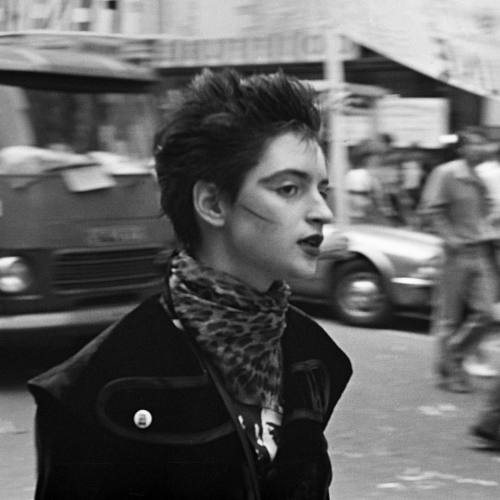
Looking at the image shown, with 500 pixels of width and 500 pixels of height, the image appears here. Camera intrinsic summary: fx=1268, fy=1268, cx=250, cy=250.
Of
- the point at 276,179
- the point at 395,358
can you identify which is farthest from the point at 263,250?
the point at 395,358

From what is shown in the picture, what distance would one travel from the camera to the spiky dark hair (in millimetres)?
1918

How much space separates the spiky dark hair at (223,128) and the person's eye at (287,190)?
58mm

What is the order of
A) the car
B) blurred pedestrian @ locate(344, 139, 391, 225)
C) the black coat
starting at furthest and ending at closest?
blurred pedestrian @ locate(344, 139, 391, 225)
the car
the black coat

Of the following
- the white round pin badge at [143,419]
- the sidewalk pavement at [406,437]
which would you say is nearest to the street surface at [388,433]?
the sidewalk pavement at [406,437]

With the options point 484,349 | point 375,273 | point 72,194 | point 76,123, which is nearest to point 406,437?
point 484,349

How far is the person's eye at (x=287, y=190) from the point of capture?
6.35ft

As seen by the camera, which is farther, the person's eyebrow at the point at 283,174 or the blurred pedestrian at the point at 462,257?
the blurred pedestrian at the point at 462,257

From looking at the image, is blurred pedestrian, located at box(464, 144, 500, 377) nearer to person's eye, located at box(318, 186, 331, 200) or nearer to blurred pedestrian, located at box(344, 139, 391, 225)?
blurred pedestrian, located at box(344, 139, 391, 225)

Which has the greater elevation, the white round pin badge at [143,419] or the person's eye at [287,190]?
the person's eye at [287,190]

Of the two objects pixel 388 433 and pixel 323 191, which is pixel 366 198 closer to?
pixel 388 433

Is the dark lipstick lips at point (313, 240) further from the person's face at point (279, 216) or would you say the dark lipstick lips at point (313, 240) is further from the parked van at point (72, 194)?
the parked van at point (72, 194)

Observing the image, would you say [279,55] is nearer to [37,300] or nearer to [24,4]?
[24,4]

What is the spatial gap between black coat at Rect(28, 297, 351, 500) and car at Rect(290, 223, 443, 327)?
9064 millimetres

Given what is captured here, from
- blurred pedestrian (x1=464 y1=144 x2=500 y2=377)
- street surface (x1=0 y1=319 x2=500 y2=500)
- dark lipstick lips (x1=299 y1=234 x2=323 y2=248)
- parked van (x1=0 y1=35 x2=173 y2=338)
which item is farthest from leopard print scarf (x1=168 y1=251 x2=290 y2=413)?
blurred pedestrian (x1=464 y1=144 x2=500 y2=377)
